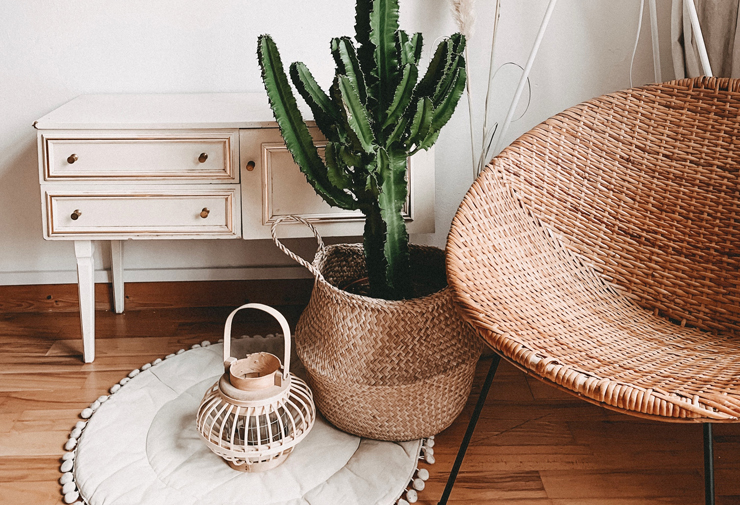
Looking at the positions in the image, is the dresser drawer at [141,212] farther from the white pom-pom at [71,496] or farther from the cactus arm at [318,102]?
the white pom-pom at [71,496]

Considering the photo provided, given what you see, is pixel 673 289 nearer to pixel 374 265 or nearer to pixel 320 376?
pixel 374 265

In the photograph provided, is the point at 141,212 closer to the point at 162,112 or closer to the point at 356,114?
the point at 162,112

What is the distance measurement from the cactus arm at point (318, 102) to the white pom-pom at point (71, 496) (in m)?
0.91

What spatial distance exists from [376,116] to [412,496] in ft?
2.64

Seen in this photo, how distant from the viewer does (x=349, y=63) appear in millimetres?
1312

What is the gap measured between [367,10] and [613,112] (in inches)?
22.0

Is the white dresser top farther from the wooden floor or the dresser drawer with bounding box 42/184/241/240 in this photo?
the wooden floor

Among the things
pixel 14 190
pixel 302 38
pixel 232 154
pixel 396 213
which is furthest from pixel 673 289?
pixel 14 190

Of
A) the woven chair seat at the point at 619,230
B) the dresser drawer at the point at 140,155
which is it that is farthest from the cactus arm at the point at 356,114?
the dresser drawer at the point at 140,155

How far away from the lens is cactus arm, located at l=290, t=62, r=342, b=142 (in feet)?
4.51

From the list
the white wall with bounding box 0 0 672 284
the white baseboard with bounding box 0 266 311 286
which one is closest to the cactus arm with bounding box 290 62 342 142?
the white wall with bounding box 0 0 672 284

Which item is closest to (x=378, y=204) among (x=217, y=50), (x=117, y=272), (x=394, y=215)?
(x=394, y=215)

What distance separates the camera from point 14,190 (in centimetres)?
191

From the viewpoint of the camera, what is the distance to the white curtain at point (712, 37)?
5.25 ft
